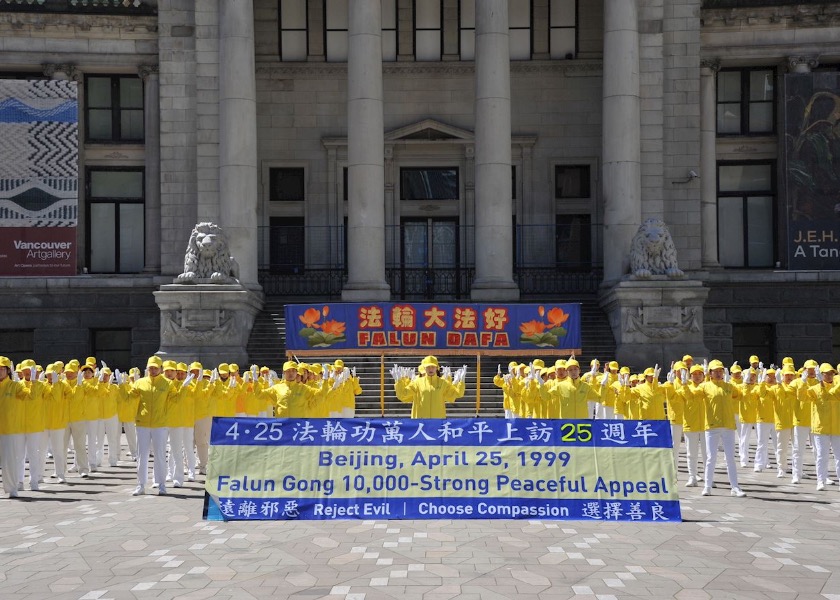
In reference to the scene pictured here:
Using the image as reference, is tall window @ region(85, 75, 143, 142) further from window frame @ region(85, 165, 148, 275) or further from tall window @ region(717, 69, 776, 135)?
tall window @ region(717, 69, 776, 135)

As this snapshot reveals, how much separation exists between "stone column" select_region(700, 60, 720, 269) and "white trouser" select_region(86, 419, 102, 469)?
21806 millimetres

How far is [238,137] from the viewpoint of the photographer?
105 ft

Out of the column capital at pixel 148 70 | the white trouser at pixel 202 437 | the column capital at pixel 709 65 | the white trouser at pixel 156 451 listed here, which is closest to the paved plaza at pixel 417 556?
the white trouser at pixel 156 451

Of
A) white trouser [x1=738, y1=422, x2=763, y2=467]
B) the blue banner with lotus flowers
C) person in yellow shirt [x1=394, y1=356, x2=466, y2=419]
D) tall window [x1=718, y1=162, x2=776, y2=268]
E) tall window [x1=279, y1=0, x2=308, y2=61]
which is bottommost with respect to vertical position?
white trouser [x1=738, y1=422, x2=763, y2=467]

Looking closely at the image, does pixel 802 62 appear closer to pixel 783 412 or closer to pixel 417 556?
pixel 783 412

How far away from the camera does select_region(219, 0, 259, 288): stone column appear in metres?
31.8

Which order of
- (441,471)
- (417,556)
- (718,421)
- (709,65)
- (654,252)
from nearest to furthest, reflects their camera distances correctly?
(417,556) → (441,471) → (718,421) → (654,252) → (709,65)

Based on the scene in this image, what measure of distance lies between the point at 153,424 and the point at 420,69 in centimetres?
2338

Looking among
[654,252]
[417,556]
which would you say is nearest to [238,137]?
[654,252]

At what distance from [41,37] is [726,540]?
29.7 m

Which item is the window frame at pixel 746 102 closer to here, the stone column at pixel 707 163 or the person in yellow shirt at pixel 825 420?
the stone column at pixel 707 163

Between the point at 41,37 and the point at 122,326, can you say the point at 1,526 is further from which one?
the point at 41,37

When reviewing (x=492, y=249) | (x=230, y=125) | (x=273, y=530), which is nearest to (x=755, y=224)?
(x=492, y=249)

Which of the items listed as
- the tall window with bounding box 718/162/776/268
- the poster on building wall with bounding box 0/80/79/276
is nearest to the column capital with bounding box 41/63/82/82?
the poster on building wall with bounding box 0/80/79/276
